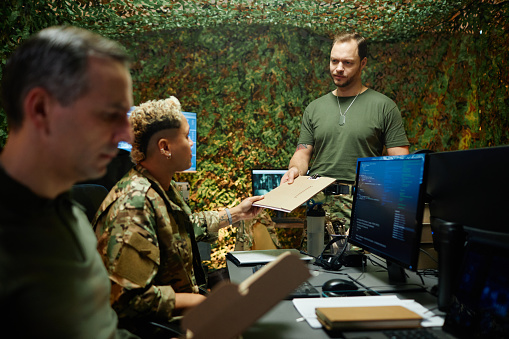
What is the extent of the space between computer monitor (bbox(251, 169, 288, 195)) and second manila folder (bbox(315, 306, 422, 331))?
3.16m

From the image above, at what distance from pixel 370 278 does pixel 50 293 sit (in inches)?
49.3

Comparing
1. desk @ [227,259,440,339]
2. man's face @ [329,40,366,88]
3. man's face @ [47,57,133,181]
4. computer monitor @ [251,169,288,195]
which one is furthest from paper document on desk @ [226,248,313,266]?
computer monitor @ [251,169,288,195]

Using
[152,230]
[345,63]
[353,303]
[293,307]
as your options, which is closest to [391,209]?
[353,303]

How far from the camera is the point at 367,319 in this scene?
3.24 feet

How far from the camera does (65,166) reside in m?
0.74

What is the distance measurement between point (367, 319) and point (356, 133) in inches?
77.9

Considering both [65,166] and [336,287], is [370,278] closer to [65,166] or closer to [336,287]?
[336,287]

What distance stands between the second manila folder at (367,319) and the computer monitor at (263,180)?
3.16 meters

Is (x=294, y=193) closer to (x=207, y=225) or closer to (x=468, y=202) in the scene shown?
(x=207, y=225)

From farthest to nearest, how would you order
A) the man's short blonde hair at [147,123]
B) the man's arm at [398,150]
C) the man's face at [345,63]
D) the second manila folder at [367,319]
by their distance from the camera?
the man's face at [345,63] → the man's arm at [398,150] → the man's short blonde hair at [147,123] → the second manila folder at [367,319]

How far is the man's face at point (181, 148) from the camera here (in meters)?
1.67

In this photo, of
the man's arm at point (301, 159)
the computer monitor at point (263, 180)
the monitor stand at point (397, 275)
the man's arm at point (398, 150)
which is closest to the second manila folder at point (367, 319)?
the monitor stand at point (397, 275)

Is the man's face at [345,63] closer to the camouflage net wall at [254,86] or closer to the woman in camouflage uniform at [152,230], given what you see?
the woman in camouflage uniform at [152,230]

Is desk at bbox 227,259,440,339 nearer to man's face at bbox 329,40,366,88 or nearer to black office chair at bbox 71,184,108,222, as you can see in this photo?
black office chair at bbox 71,184,108,222
